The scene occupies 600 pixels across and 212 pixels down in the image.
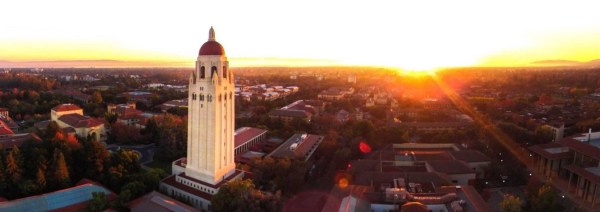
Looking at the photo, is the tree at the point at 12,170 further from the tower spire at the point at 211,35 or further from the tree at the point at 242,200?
the tower spire at the point at 211,35

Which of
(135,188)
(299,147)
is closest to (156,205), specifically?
(135,188)

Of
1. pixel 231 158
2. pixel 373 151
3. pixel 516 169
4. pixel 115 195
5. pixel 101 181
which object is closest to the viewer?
pixel 115 195

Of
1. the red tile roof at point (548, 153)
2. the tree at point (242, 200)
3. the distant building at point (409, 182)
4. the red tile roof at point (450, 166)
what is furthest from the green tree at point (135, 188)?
the red tile roof at point (548, 153)

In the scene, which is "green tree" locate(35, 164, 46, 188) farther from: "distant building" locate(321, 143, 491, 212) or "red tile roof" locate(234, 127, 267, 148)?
"distant building" locate(321, 143, 491, 212)

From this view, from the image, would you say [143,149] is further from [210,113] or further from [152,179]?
[210,113]

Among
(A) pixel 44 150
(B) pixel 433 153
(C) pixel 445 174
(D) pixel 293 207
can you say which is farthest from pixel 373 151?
(A) pixel 44 150

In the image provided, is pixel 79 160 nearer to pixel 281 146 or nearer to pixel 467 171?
pixel 281 146

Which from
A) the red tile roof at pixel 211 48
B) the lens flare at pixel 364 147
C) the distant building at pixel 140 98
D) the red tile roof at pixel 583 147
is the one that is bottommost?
the distant building at pixel 140 98
